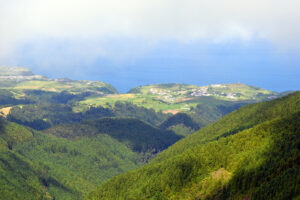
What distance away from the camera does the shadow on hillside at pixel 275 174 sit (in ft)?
369

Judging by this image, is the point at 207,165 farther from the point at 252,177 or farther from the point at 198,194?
the point at 252,177

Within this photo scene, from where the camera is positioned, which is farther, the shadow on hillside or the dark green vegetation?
the dark green vegetation

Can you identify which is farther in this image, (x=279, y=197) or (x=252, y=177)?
(x=252, y=177)

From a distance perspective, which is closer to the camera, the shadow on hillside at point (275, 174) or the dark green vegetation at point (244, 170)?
the shadow on hillside at point (275, 174)

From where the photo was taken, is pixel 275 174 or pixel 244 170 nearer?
pixel 275 174

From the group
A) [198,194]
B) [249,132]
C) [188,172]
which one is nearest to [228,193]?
[198,194]

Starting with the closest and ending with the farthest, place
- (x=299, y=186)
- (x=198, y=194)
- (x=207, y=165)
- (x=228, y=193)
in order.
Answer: (x=299, y=186) < (x=228, y=193) < (x=198, y=194) < (x=207, y=165)

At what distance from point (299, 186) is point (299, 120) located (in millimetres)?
83572

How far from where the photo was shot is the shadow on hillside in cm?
11244

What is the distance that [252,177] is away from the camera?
138000mm

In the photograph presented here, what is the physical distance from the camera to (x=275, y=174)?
427 ft

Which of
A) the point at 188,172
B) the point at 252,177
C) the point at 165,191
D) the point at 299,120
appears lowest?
the point at 165,191

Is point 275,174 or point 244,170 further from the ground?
point 275,174

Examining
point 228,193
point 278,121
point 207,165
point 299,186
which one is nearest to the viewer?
point 299,186
